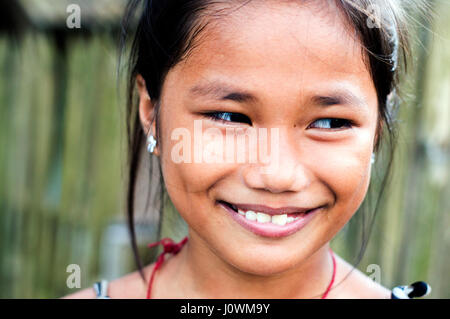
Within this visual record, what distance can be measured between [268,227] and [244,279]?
276 mm

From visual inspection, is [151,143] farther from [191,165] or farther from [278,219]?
[278,219]

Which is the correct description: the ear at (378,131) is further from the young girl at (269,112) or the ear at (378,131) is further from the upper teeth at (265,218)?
the upper teeth at (265,218)

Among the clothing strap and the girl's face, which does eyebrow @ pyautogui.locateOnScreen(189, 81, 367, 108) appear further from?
the clothing strap

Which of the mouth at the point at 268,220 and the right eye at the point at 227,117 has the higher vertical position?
the right eye at the point at 227,117

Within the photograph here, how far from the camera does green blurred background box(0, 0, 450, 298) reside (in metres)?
2.42

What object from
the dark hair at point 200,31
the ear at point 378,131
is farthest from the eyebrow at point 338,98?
the ear at point 378,131

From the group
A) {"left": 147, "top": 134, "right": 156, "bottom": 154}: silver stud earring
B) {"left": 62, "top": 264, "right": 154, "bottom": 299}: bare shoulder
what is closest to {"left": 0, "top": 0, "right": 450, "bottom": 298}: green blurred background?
{"left": 62, "top": 264, "right": 154, "bottom": 299}: bare shoulder

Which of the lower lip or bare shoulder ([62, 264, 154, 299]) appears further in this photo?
bare shoulder ([62, 264, 154, 299])

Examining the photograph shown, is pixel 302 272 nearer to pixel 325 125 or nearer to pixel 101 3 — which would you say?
pixel 325 125

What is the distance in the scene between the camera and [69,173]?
9.05 feet

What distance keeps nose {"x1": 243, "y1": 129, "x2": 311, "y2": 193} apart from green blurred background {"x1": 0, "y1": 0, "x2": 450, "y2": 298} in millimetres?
1305

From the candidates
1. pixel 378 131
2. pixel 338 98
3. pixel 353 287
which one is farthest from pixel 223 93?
pixel 353 287

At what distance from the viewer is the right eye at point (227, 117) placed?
124 cm
